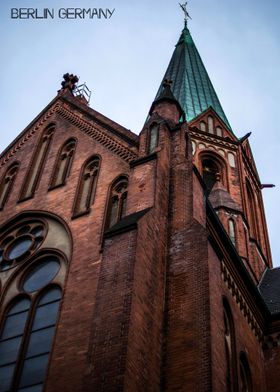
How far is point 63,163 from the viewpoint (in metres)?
17.2

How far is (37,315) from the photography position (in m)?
12.9

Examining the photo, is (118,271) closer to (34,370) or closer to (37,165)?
(34,370)

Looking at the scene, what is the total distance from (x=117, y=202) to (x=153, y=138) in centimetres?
203

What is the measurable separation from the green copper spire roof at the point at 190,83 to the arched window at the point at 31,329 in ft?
60.0

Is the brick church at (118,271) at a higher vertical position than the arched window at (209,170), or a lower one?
lower

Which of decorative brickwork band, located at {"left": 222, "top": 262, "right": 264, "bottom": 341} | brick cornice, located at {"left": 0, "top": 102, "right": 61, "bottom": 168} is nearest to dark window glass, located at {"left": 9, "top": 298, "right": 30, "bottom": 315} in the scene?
decorative brickwork band, located at {"left": 222, "top": 262, "right": 264, "bottom": 341}

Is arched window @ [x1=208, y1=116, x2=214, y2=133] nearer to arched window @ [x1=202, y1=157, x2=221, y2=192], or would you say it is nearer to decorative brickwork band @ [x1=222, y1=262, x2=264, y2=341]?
arched window @ [x1=202, y1=157, x2=221, y2=192]

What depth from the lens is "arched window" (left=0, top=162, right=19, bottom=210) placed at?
17234mm

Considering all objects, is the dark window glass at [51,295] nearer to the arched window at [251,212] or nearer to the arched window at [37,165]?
the arched window at [37,165]

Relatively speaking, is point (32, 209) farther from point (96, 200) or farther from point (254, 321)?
point (254, 321)

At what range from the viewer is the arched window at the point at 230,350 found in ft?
42.9

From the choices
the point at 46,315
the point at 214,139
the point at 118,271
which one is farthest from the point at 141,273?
the point at 214,139

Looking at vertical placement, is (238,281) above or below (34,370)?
above

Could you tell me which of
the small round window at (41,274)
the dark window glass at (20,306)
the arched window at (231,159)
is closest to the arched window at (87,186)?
the small round window at (41,274)
